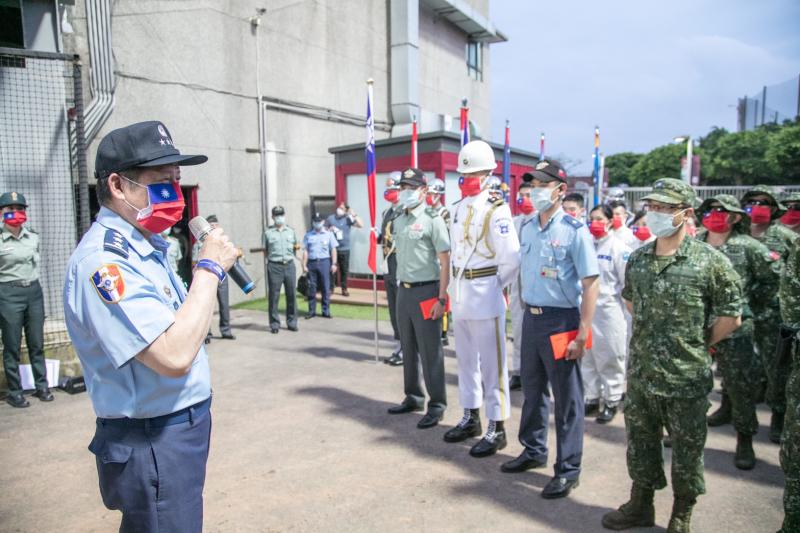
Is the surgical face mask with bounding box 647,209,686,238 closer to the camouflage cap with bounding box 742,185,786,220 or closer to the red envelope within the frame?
the red envelope

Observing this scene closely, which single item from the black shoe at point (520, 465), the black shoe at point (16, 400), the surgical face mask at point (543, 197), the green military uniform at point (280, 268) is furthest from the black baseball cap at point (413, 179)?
the green military uniform at point (280, 268)

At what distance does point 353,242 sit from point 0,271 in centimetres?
806

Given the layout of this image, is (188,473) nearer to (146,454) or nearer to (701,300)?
(146,454)

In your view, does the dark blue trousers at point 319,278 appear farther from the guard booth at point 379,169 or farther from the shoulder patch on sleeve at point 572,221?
the shoulder patch on sleeve at point 572,221

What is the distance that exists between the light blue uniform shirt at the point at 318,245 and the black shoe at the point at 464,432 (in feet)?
21.5

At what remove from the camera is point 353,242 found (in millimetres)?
13367

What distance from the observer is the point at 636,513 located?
11.1ft

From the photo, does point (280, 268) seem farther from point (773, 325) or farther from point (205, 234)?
point (205, 234)

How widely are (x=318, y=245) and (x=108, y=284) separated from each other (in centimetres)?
919

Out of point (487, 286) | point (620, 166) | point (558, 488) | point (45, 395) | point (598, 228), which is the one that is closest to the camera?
point (558, 488)

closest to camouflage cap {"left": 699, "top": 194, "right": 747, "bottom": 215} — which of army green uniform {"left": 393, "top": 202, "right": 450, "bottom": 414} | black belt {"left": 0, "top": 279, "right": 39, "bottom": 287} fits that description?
army green uniform {"left": 393, "top": 202, "right": 450, "bottom": 414}

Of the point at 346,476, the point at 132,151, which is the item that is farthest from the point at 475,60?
the point at 132,151

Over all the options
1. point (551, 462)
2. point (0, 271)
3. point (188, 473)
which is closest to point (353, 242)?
point (0, 271)

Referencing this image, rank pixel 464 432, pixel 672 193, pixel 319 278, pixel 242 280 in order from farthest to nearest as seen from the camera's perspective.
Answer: pixel 319 278, pixel 464 432, pixel 672 193, pixel 242 280
